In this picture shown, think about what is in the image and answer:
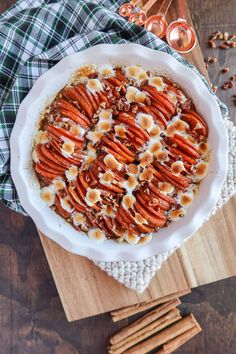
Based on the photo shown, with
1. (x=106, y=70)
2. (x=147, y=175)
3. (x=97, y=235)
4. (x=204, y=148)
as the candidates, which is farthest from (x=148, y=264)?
(x=106, y=70)

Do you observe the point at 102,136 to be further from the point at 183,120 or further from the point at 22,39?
the point at 22,39

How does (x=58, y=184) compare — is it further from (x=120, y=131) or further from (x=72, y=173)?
(x=120, y=131)

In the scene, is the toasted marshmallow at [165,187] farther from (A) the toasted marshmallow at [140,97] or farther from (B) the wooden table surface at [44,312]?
(B) the wooden table surface at [44,312]

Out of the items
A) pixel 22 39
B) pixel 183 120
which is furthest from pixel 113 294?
pixel 22 39

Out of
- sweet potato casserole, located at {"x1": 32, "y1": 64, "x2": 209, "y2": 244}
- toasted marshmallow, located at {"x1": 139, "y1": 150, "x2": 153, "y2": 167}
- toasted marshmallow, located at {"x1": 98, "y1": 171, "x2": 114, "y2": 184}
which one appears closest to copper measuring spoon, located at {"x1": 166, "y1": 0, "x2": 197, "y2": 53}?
sweet potato casserole, located at {"x1": 32, "y1": 64, "x2": 209, "y2": 244}

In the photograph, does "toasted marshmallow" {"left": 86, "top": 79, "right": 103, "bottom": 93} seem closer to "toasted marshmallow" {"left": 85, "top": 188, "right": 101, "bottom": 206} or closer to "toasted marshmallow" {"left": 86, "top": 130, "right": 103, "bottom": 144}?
"toasted marshmallow" {"left": 86, "top": 130, "right": 103, "bottom": 144}
